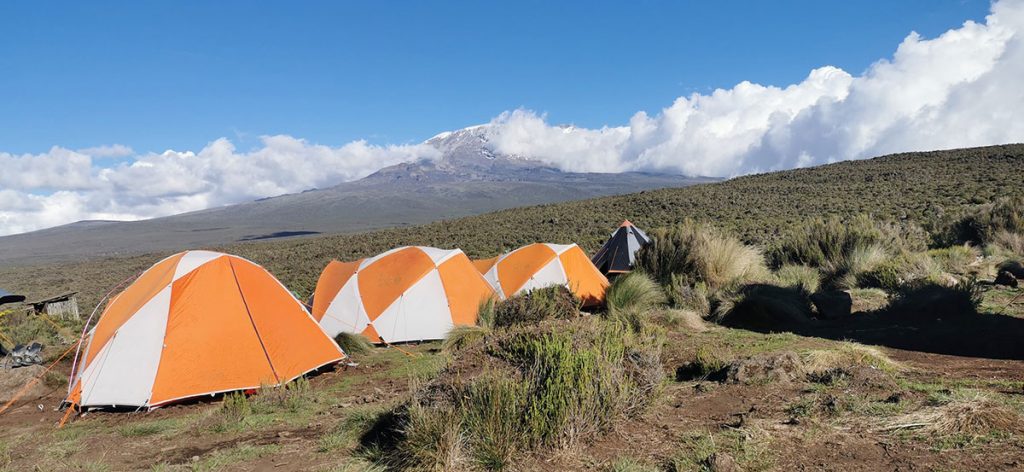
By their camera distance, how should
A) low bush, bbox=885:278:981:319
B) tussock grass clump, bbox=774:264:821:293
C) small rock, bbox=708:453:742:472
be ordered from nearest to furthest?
small rock, bbox=708:453:742:472
low bush, bbox=885:278:981:319
tussock grass clump, bbox=774:264:821:293

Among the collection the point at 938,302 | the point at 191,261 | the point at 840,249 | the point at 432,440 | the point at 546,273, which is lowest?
the point at 938,302

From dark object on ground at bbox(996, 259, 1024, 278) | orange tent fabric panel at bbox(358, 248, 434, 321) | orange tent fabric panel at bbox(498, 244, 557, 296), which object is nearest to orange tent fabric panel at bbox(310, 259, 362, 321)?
orange tent fabric panel at bbox(358, 248, 434, 321)

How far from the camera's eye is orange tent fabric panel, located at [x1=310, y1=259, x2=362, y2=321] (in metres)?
11.4

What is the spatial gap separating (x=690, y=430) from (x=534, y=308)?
4817mm

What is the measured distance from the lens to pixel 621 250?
16344 millimetres

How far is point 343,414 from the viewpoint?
5883mm

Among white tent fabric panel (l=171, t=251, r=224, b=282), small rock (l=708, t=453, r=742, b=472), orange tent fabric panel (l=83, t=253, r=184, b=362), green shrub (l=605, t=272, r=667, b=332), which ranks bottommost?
green shrub (l=605, t=272, r=667, b=332)

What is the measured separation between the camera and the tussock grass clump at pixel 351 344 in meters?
9.49

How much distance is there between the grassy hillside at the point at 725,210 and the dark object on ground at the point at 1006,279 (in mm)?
11974

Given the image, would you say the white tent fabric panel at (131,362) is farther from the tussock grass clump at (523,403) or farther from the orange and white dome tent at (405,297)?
the tussock grass clump at (523,403)

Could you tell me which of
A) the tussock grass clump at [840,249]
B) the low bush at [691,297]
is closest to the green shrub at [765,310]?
the low bush at [691,297]

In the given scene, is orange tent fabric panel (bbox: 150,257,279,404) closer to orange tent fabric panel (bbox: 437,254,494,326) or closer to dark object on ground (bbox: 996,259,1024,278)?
orange tent fabric panel (bbox: 437,254,494,326)

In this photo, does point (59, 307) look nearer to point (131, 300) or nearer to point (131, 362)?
point (131, 300)

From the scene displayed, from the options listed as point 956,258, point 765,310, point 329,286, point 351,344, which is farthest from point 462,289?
point 956,258
